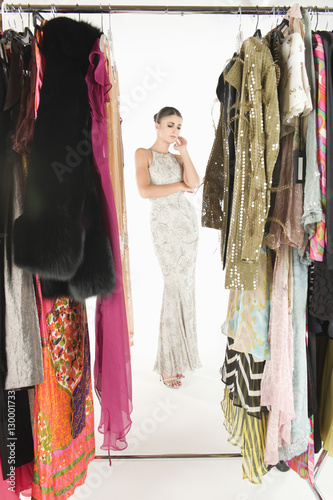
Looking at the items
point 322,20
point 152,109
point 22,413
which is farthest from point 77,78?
point 322,20

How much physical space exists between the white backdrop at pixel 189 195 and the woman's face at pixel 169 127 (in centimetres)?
49

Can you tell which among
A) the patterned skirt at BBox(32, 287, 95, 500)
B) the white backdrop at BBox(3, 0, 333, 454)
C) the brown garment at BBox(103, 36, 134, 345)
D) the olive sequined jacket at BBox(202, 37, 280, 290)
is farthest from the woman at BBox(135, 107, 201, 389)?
the patterned skirt at BBox(32, 287, 95, 500)

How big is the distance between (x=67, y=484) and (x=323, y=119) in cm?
166

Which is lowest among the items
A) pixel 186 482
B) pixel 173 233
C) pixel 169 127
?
pixel 186 482

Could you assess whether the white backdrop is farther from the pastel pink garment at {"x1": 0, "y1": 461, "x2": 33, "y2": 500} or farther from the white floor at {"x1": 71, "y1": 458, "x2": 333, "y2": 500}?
the pastel pink garment at {"x1": 0, "y1": 461, "x2": 33, "y2": 500}

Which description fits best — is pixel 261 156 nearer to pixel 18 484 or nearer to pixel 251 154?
pixel 251 154

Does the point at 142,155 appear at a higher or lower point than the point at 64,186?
higher

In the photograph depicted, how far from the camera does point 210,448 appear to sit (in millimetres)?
1850

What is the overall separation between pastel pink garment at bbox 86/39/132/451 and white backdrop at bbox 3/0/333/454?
2.41 ft

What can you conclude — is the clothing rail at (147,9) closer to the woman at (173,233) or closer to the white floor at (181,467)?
the woman at (173,233)

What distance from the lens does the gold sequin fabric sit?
1.16 metres

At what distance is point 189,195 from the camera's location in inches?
96.2

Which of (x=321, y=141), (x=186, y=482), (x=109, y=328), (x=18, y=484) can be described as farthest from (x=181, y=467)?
(x=321, y=141)

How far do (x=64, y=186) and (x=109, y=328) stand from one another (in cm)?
53
